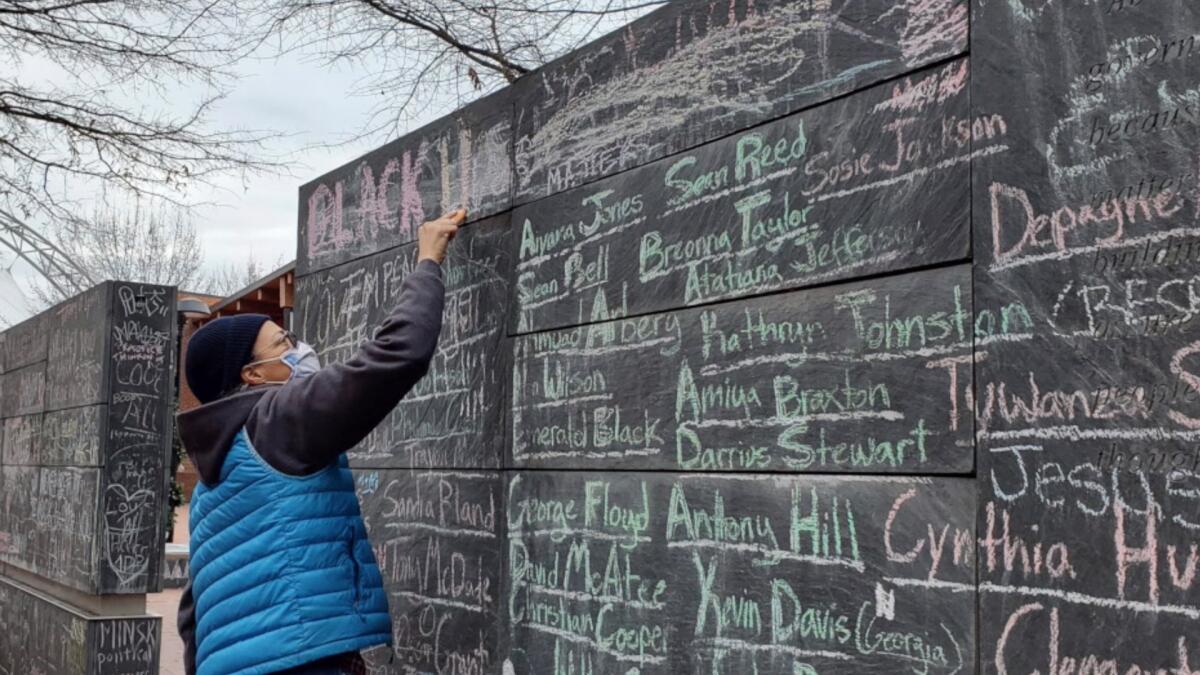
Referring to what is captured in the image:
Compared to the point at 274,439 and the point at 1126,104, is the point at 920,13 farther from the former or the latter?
the point at 274,439

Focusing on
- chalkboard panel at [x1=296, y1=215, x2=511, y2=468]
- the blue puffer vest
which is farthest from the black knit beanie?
chalkboard panel at [x1=296, y1=215, x2=511, y2=468]

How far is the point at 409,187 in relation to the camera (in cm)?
504

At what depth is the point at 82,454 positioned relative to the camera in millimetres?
7648

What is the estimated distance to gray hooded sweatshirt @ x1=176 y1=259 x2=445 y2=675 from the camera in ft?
11.4

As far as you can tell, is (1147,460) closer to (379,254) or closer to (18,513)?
(379,254)

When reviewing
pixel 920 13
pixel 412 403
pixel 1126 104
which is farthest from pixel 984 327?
pixel 412 403

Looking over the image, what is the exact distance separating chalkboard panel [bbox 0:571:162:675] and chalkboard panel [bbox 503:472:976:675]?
3954 millimetres

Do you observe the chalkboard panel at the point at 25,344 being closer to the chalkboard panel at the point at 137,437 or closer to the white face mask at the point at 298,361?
the chalkboard panel at the point at 137,437

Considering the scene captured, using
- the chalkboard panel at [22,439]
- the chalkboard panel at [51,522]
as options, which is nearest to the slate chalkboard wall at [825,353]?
the chalkboard panel at [51,522]

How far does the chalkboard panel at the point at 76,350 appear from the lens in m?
7.38

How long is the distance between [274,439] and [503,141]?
147 cm

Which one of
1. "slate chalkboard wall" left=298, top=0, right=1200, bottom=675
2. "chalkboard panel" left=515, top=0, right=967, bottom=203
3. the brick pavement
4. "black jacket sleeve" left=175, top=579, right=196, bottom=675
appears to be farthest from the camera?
the brick pavement

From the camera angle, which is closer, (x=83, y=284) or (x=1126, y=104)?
(x=1126, y=104)

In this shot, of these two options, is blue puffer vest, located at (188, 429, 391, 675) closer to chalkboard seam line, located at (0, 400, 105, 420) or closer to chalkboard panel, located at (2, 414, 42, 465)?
chalkboard seam line, located at (0, 400, 105, 420)
